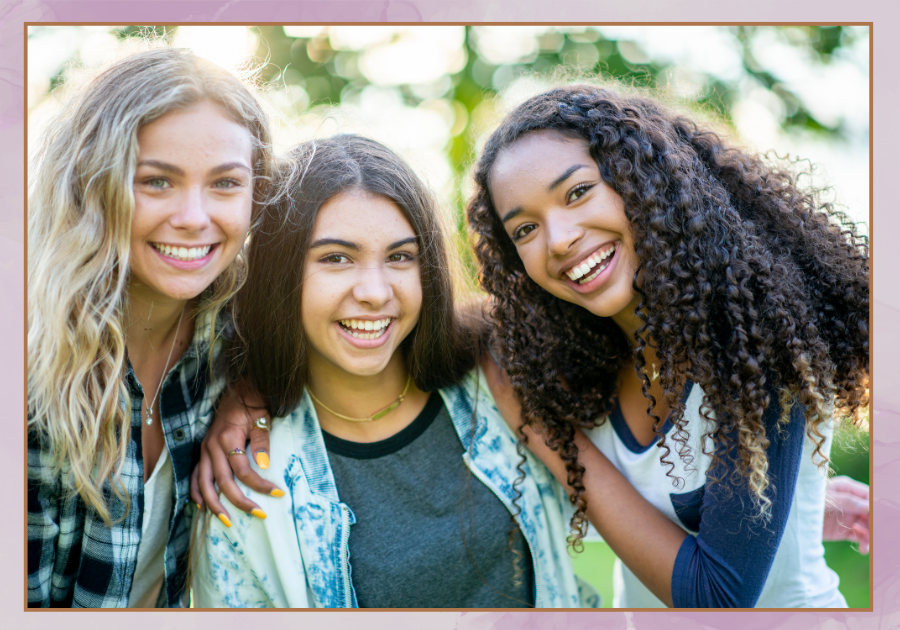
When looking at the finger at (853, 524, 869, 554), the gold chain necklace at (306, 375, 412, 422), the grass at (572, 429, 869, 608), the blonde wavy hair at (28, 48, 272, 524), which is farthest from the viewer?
the finger at (853, 524, 869, 554)

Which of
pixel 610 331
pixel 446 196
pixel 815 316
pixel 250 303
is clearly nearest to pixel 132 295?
pixel 250 303

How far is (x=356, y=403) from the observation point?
2230mm

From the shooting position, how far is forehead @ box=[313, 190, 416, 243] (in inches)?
77.3

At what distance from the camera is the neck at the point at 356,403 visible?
2.21 m

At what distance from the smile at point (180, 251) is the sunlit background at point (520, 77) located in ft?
1.70

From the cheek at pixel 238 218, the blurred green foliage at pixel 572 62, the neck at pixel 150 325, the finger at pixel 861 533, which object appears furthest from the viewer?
the blurred green foliage at pixel 572 62

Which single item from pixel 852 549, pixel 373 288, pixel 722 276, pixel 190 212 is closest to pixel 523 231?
pixel 373 288

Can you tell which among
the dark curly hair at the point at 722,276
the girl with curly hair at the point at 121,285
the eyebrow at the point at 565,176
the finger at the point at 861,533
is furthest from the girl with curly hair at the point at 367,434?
the finger at the point at 861,533

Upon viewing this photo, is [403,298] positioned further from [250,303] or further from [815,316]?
[815,316]

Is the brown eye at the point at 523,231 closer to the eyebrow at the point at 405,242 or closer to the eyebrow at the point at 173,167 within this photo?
the eyebrow at the point at 405,242

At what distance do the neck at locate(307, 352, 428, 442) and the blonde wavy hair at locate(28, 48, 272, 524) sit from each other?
646 millimetres

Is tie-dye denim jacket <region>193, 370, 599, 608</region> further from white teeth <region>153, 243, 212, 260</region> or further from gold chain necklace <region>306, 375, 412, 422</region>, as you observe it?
white teeth <region>153, 243, 212, 260</region>

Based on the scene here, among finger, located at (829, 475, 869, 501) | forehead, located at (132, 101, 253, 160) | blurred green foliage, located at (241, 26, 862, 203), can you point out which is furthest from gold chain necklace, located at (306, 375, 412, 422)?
finger, located at (829, 475, 869, 501)

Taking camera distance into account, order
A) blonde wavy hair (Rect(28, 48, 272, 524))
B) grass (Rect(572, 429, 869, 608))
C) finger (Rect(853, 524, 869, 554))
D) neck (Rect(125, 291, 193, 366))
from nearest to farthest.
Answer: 1. blonde wavy hair (Rect(28, 48, 272, 524))
2. neck (Rect(125, 291, 193, 366))
3. grass (Rect(572, 429, 869, 608))
4. finger (Rect(853, 524, 869, 554))
